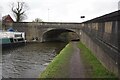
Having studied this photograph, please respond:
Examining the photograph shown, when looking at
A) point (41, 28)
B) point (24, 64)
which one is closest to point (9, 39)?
point (41, 28)

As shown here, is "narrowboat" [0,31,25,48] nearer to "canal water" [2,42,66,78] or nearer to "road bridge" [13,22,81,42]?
"road bridge" [13,22,81,42]

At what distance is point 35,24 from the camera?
2584 inches

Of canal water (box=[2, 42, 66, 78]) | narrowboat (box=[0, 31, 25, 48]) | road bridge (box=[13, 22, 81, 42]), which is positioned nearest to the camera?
canal water (box=[2, 42, 66, 78])

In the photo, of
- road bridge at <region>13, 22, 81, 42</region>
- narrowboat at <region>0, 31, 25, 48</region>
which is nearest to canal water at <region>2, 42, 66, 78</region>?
narrowboat at <region>0, 31, 25, 48</region>

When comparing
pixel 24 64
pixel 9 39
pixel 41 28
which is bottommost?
pixel 24 64

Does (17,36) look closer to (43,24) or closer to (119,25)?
(43,24)

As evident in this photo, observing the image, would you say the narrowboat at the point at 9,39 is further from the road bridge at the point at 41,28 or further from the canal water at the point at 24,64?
the canal water at the point at 24,64

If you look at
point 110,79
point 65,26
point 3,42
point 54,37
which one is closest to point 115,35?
point 110,79

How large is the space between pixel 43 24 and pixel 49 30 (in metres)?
2.07

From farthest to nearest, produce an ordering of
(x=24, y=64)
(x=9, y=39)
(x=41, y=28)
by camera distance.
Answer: (x=41, y=28) < (x=9, y=39) < (x=24, y=64)

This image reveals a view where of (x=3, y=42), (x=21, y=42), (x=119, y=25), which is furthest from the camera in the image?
(x=21, y=42)

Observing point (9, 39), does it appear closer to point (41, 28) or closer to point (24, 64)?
point (41, 28)

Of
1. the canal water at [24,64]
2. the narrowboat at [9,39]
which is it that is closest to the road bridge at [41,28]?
the narrowboat at [9,39]

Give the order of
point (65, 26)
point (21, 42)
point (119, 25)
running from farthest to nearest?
point (65, 26)
point (21, 42)
point (119, 25)
